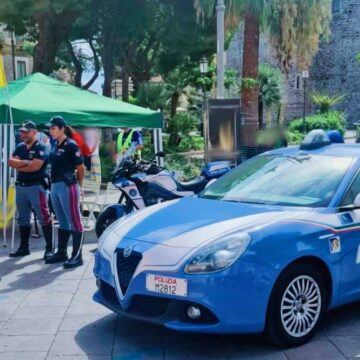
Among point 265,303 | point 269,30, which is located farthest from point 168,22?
point 265,303

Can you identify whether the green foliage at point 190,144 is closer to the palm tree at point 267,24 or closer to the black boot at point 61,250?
the palm tree at point 267,24

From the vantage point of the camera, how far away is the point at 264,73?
37031mm

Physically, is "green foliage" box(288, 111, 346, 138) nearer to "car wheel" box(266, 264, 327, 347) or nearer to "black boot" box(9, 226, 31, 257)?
"black boot" box(9, 226, 31, 257)

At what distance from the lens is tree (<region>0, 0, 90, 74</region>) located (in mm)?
16812

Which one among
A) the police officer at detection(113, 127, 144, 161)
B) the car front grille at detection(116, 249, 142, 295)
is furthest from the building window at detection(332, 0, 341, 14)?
the car front grille at detection(116, 249, 142, 295)

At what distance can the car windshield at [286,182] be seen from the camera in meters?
4.93

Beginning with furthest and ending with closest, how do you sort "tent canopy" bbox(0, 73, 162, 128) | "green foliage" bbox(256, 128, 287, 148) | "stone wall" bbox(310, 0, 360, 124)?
"stone wall" bbox(310, 0, 360, 124)
"green foliage" bbox(256, 128, 287, 148)
"tent canopy" bbox(0, 73, 162, 128)

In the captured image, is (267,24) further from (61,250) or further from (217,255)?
(217,255)

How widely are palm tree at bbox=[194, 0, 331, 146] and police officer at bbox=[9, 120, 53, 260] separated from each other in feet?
32.3

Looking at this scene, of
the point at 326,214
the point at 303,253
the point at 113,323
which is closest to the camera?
the point at 303,253

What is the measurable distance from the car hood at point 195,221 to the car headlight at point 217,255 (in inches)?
3.5

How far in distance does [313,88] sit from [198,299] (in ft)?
154

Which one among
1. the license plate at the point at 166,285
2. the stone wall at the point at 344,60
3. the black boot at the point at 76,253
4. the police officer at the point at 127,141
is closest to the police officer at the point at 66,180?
the black boot at the point at 76,253

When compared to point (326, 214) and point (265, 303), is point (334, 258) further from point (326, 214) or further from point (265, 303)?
point (265, 303)
